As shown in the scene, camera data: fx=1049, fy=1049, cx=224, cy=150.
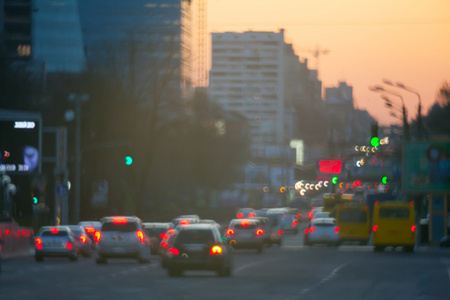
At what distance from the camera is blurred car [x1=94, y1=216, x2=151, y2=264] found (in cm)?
3562

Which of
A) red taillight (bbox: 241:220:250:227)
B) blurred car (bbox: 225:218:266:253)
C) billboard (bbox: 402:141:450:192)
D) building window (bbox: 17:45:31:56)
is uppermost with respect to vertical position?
building window (bbox: 17:45:31:56)

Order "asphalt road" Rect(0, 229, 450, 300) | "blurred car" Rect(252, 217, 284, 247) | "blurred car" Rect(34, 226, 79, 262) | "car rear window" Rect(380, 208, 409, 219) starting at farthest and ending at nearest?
"blurred car" Rect(252, 217, 284, 247) → "car rear window" Rect(380, 208, 409, 219) → "blurred car" Rect(34, 226, 79, 262) → "asphalt road" Rect(0, 229, 450, 300)

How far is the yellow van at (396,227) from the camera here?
48.7 m

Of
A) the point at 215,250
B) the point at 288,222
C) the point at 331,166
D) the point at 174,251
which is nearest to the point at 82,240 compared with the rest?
the point at 174,251

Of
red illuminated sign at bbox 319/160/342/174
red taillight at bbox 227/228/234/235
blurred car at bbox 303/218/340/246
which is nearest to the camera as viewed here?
red taillight at bbox 227/228/234/235

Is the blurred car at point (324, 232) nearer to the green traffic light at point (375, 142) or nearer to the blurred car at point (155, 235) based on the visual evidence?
the green traffic light at point (375, 142)

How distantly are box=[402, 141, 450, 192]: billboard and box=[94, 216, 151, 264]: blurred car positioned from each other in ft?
74.4

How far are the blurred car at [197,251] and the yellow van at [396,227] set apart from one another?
22.3m

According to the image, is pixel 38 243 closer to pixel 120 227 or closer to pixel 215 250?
pixel 120 227

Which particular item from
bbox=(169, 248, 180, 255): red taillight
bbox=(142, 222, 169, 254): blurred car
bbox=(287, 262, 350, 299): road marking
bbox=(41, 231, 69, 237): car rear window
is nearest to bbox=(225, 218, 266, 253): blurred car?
bbox=(142, 222, 169, 254): blurred car

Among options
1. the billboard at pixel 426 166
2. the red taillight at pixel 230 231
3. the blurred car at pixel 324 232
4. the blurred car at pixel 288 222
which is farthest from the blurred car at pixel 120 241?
the blurred car at pixel 288 222

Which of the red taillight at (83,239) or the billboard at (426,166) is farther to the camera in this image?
the billboard at (426,166)

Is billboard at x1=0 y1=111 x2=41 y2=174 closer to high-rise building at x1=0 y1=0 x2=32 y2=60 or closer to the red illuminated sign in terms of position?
the red illuminated sign

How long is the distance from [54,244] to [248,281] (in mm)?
14637
